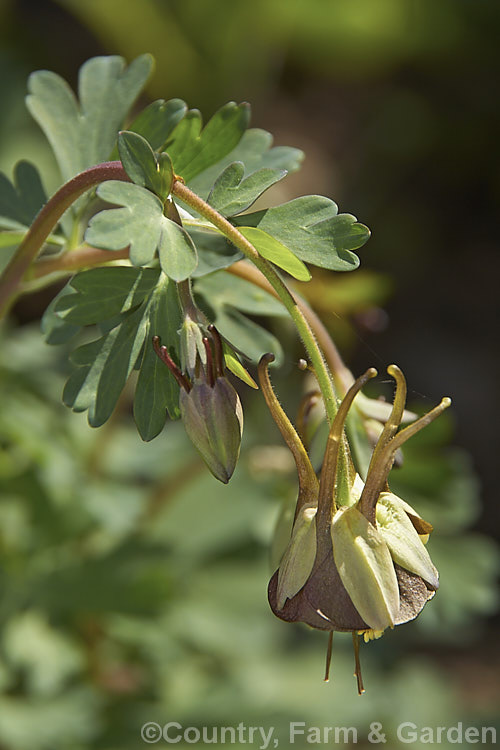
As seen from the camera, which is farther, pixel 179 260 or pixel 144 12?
pixel 144 12

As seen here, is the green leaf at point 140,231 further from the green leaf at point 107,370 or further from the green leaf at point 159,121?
the green leaf at point 159,121

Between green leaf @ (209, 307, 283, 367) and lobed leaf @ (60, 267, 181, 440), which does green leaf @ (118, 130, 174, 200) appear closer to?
lobed leaf @ (60, 267, 181, 440)

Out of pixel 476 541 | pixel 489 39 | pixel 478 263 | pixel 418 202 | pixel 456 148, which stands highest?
pixel 489 39

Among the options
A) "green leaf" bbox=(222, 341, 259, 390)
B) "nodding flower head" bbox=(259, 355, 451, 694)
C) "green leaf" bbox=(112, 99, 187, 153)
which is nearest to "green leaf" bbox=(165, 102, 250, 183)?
"green leaf" bbox=(112, 99, 187, 153)

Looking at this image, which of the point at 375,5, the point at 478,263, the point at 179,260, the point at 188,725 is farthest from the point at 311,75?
the point at 179,260

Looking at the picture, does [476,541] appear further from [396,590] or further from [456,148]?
[456,148]

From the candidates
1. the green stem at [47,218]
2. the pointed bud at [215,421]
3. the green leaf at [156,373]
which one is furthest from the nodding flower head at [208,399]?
the green stem at [47,218]

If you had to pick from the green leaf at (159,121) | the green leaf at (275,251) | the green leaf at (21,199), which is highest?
the green leaf at (159,121)
